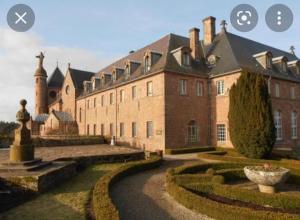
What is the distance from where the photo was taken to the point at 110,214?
6.10m

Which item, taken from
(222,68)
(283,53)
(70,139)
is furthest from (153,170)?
(283,53)

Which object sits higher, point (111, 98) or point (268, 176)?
point (111, 98)

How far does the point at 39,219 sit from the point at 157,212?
3.48 metres

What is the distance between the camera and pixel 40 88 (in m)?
53.6

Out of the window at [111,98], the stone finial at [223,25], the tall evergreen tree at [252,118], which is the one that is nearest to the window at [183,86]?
the tall evergreen tree at [252,118]

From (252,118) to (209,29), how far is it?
15990 mm

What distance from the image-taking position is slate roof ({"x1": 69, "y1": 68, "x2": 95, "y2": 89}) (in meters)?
45.7

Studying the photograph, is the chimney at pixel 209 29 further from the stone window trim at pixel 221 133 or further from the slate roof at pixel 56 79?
the slate roof at pixel 56 79

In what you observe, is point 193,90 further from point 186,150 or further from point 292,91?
point 292,91

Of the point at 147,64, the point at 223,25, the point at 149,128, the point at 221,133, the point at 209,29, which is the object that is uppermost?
the point at 223,25

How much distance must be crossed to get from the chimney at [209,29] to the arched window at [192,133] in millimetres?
11194

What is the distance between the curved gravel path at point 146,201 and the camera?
738 cm

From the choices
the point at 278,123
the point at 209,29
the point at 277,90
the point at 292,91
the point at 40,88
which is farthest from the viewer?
the point at 40,88

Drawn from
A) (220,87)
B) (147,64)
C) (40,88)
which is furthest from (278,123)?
(40,88)
